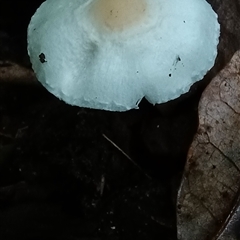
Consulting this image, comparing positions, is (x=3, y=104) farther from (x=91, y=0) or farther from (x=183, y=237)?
(x=183, y=237)

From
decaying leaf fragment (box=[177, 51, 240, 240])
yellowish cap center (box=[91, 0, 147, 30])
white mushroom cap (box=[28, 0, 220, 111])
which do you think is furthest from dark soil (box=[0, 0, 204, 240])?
yellowish cap center (box=[91, 0, 147, 30])

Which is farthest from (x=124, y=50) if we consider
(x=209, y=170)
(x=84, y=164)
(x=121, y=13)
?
(x=84, y=164)

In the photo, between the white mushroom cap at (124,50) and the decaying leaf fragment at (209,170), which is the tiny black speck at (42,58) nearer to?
the white mushroom cap at (124,50)

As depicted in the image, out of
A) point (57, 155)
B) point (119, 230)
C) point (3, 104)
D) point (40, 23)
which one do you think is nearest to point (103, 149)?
point (57, 155)

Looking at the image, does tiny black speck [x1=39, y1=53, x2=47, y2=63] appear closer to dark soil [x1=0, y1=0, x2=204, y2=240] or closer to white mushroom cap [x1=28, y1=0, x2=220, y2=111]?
white mushroom cap [x1=28, y1=0, x2=220, y2=111]

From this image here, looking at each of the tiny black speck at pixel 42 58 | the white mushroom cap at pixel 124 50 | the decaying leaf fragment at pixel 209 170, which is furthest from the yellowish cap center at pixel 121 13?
the decaying leaf fragment at pixel 209 170

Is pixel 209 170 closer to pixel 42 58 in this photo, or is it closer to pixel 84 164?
pixel 84 164

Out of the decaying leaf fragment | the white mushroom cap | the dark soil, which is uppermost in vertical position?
the white mushroom cap
